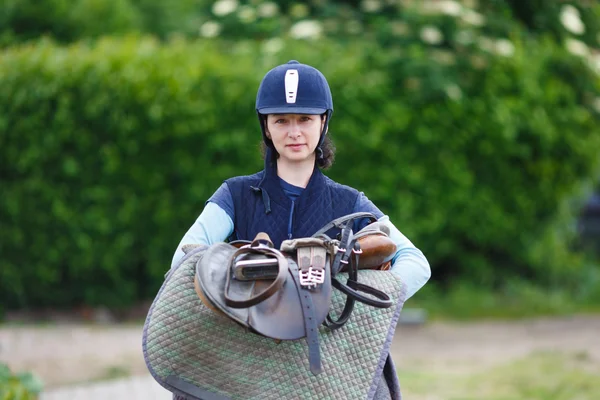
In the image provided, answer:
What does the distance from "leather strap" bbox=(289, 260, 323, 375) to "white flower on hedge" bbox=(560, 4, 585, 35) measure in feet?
26.5

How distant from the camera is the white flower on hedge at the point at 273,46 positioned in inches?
349

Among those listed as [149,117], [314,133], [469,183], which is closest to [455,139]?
[469,183]

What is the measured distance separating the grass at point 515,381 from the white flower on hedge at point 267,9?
14.3 ft

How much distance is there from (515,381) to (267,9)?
4.95 m

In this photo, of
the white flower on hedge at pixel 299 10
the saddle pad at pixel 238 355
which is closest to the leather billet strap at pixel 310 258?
the saddle pad at pixel 238 355

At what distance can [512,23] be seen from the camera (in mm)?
9695

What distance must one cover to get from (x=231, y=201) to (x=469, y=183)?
21.5ft

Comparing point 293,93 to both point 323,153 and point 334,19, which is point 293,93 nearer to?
point 323,153

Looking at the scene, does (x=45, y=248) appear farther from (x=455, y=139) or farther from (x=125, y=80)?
(x=455, y=139)

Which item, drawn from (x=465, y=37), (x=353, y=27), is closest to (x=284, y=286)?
(x=465, y=37)

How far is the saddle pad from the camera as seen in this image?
96.3 inches

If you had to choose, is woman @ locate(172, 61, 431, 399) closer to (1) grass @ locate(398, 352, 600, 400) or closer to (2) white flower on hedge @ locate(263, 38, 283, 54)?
(1) grass @ locate(398, 352, 600, 400)

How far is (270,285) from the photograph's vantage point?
2.37m

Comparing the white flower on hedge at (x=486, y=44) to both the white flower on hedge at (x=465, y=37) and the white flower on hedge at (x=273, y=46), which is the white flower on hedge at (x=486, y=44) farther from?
the white flower on hedge at (x=273, y=46)
